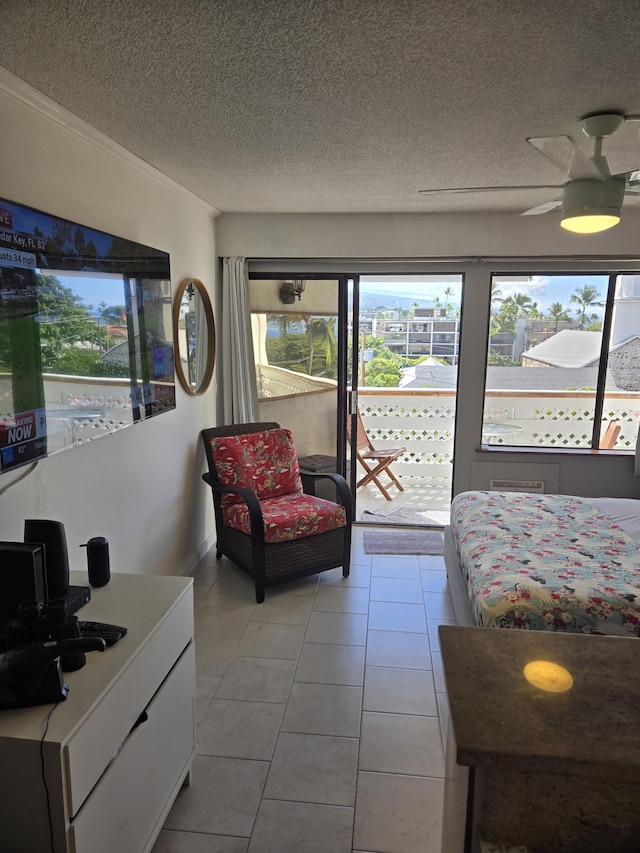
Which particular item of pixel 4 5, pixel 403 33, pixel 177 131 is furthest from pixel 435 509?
pixel 4 5

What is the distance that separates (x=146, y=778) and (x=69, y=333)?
1486mm

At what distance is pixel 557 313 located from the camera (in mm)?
4168

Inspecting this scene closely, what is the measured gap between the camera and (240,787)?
1.95 metres

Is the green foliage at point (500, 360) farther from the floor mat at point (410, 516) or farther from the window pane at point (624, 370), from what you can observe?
the floor mat at point (410, 516)

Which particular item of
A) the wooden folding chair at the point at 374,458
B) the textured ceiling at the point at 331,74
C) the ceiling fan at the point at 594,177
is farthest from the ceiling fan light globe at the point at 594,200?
the wooden folding chair at the point at 374,458

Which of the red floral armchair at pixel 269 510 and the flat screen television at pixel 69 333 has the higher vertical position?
the flat screen television at pixel 69 333

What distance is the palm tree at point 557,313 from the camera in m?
4.16

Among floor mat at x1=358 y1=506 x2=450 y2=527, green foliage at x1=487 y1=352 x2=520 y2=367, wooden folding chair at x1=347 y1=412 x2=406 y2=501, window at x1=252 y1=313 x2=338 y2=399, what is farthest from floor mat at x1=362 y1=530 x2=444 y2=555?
green foliage at x1=487 y1=352 x2=520 y2=367

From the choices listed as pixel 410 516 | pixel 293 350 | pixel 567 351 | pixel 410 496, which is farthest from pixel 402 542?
pixel 567 351

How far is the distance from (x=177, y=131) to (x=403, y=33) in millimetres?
1145

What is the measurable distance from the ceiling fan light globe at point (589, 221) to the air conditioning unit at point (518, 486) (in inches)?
92.6

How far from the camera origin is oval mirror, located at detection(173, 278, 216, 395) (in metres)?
3.35

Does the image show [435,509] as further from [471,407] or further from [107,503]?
[107,503]

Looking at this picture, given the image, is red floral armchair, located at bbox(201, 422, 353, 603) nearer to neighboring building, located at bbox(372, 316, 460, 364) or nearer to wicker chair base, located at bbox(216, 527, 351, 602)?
wicker chair base, located at bbox(216, 527, 351, 602)
